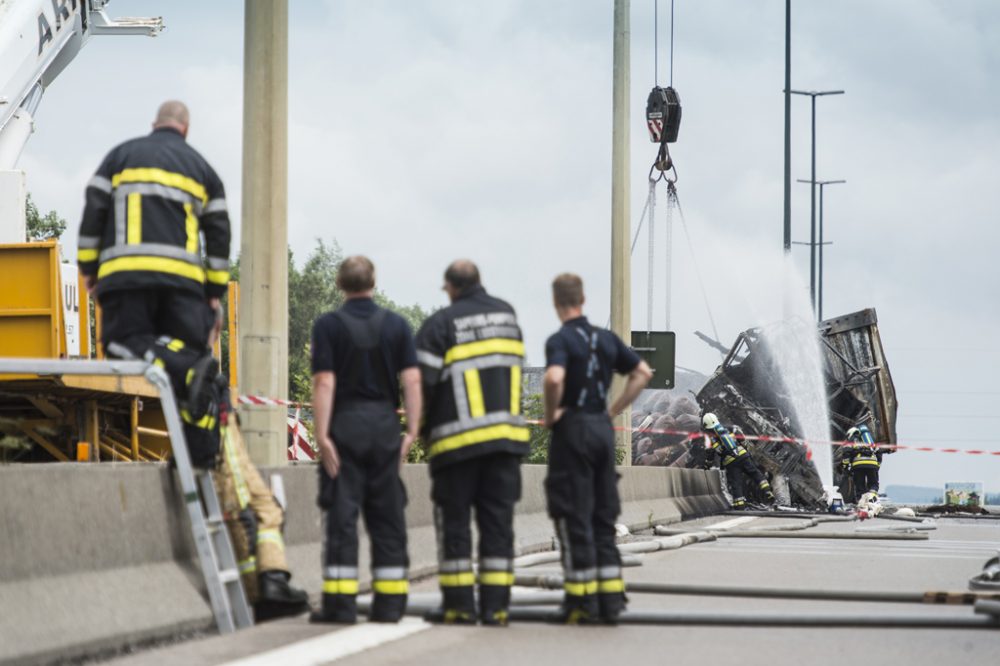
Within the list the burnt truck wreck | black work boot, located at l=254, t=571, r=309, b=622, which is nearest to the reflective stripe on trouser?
black work boot, located at l=254, t=571, r=309, b=622

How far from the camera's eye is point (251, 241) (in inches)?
459

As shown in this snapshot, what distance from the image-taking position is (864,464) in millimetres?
28562

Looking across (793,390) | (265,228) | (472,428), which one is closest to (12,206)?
(265,228)

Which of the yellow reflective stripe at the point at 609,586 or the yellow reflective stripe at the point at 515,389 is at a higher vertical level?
the yellow reflective stripe at the point at 515,389

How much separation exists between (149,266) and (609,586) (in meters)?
2.69

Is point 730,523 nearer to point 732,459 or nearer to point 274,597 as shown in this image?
point 732,459

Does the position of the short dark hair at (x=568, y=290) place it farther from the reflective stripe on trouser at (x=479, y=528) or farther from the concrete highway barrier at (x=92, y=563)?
the concrete highway barrier at (x=92, y=563)

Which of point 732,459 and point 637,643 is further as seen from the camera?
point 732,459

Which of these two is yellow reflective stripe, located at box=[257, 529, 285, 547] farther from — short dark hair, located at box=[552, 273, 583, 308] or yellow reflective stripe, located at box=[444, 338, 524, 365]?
short dark hair, located at box=[552, 273, 583, 308]

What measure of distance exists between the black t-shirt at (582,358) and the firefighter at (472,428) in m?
0.25

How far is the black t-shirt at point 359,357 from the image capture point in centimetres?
845

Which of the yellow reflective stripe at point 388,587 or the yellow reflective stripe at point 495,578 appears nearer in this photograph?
the yellow reflective stripe at point 388,587

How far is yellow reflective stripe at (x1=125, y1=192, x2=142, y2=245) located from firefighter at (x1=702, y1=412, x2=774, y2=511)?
63.6 feet

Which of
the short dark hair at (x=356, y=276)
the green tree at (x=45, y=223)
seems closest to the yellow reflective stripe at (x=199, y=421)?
the short dark hair at (x=356, y=276)
